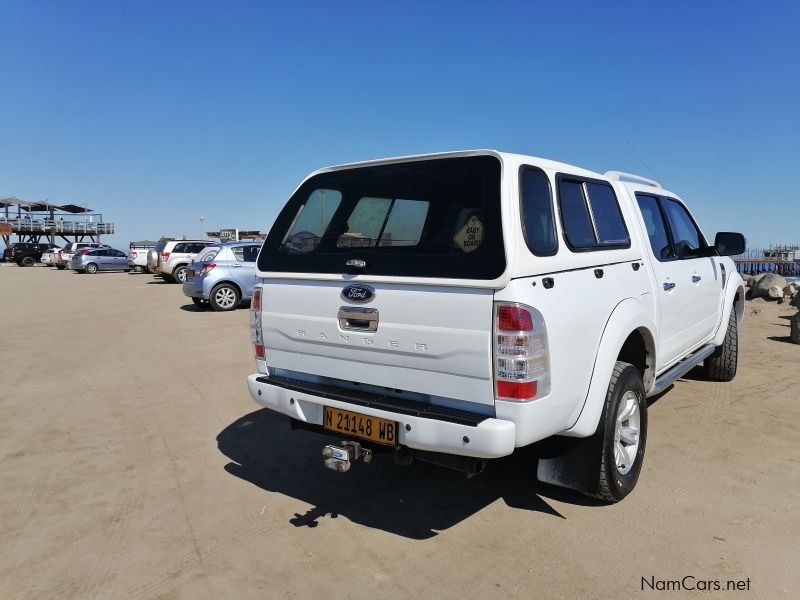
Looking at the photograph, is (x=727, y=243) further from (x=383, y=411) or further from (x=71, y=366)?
(x=71, y=366)

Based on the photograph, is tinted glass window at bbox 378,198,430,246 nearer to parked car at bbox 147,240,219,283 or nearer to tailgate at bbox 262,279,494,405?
tailgate at bbox 262,279,494,405

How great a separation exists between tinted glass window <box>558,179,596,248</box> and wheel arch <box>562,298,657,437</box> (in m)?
0.47

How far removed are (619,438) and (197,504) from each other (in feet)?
8.86

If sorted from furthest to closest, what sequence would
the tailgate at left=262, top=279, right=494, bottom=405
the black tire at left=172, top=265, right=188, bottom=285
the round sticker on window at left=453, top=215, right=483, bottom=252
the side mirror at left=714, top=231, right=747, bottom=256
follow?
1. the black tire at left=172, top=265, right=188, bottom=285
2. the side mirror at left=714, top=231, right=747, bottom=256
3. the round sticker on window at left=453, top=215, right=483, bottom=252
4. the tailgate at left=262, top=279, right=494, bottom=405

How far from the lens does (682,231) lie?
513cm

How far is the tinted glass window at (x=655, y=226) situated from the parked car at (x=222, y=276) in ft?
32.2

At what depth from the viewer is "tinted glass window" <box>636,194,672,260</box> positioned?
4377mm

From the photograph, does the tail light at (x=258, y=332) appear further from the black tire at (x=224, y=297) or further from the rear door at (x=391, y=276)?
the black tire at (x=224, y=297)

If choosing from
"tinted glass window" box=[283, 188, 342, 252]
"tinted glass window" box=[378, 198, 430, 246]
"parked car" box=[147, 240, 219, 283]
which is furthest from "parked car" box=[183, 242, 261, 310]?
"tinted glass window" box=[378, 198, 430, 246]

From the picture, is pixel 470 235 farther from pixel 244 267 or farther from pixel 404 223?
pixel 244 267

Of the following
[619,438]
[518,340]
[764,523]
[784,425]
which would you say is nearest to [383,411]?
[518,340]

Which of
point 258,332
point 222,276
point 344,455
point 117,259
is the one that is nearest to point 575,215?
point 344,455

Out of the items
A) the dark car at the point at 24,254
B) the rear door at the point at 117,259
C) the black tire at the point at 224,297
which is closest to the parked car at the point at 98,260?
the rear door at the point at 117,259

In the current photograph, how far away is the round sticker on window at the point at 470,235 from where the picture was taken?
9.41ft
